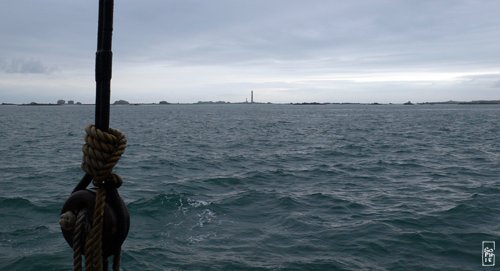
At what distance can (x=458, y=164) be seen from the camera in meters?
24.5

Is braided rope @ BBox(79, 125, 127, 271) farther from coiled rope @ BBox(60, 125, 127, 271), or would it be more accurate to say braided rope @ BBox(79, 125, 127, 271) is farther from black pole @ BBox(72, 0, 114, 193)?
black pole @ BBox(72, 0, 114, 193)

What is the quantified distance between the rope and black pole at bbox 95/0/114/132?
0.13 m

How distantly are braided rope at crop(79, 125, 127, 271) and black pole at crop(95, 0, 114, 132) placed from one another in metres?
0.13

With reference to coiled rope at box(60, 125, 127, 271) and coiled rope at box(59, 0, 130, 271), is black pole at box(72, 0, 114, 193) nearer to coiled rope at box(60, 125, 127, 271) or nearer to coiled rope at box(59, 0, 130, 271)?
coiled rope at box(59, 0, 130, 271)

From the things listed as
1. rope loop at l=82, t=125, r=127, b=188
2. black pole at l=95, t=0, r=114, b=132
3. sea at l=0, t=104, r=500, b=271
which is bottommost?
sea at l=0, t=104, r=500, b=271

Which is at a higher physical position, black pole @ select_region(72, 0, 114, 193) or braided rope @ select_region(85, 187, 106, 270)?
black pole @ select_region(72, 0, 114, 193)

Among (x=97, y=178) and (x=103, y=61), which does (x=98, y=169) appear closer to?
(x=97, y=178)

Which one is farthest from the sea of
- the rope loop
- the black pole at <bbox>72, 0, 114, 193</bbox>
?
the black pole at <bbox>72, 0, 114, 193</bbox>

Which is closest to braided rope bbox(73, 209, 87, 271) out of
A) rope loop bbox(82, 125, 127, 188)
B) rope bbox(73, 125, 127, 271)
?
rope bbox(73, 125, 127, 271)

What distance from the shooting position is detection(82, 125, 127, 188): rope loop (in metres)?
3.17

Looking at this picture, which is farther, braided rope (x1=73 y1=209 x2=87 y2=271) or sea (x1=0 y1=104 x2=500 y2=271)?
sea (x1=0 y1=104 x2=500 y2=271)

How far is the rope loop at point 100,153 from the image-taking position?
3170 mm

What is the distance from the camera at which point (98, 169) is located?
320 cm

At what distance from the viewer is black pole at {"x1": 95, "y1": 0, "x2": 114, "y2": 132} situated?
3.11 meters
